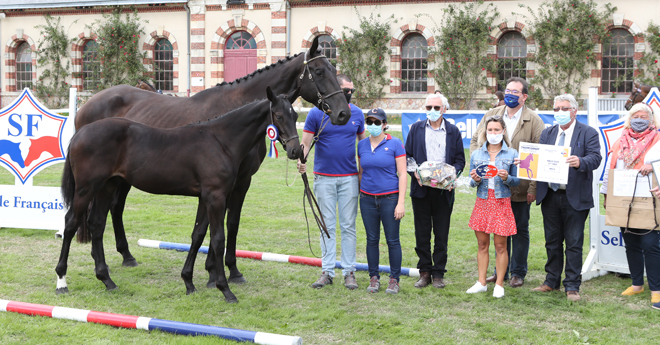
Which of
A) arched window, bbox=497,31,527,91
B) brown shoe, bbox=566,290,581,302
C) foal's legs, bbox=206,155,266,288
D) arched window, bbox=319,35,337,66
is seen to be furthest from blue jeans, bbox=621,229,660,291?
arched window, bbox=319,35,337,66

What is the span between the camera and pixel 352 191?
5.92m

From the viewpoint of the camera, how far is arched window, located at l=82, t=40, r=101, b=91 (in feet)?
86.8

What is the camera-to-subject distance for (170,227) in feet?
28.8

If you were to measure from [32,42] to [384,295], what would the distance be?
88.5ft

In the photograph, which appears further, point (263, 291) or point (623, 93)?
point (623, 93)

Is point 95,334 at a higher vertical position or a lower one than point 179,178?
lower

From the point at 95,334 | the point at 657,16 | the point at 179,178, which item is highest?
the point at 657,16

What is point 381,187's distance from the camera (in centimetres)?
574

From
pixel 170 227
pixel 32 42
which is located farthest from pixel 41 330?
pixel 32 42

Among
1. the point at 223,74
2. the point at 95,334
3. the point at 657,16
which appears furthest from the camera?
the point at 223,74

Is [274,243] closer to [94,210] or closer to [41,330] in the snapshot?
[94,210]

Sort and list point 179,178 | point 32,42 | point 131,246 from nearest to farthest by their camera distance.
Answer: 1. point 179,178
2. point 131,246
3. point 32,42

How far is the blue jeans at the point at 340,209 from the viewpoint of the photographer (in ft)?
19.4

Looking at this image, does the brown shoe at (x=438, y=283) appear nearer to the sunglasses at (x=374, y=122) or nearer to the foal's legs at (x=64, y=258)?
the sunglasses at (x=374, y=122)
